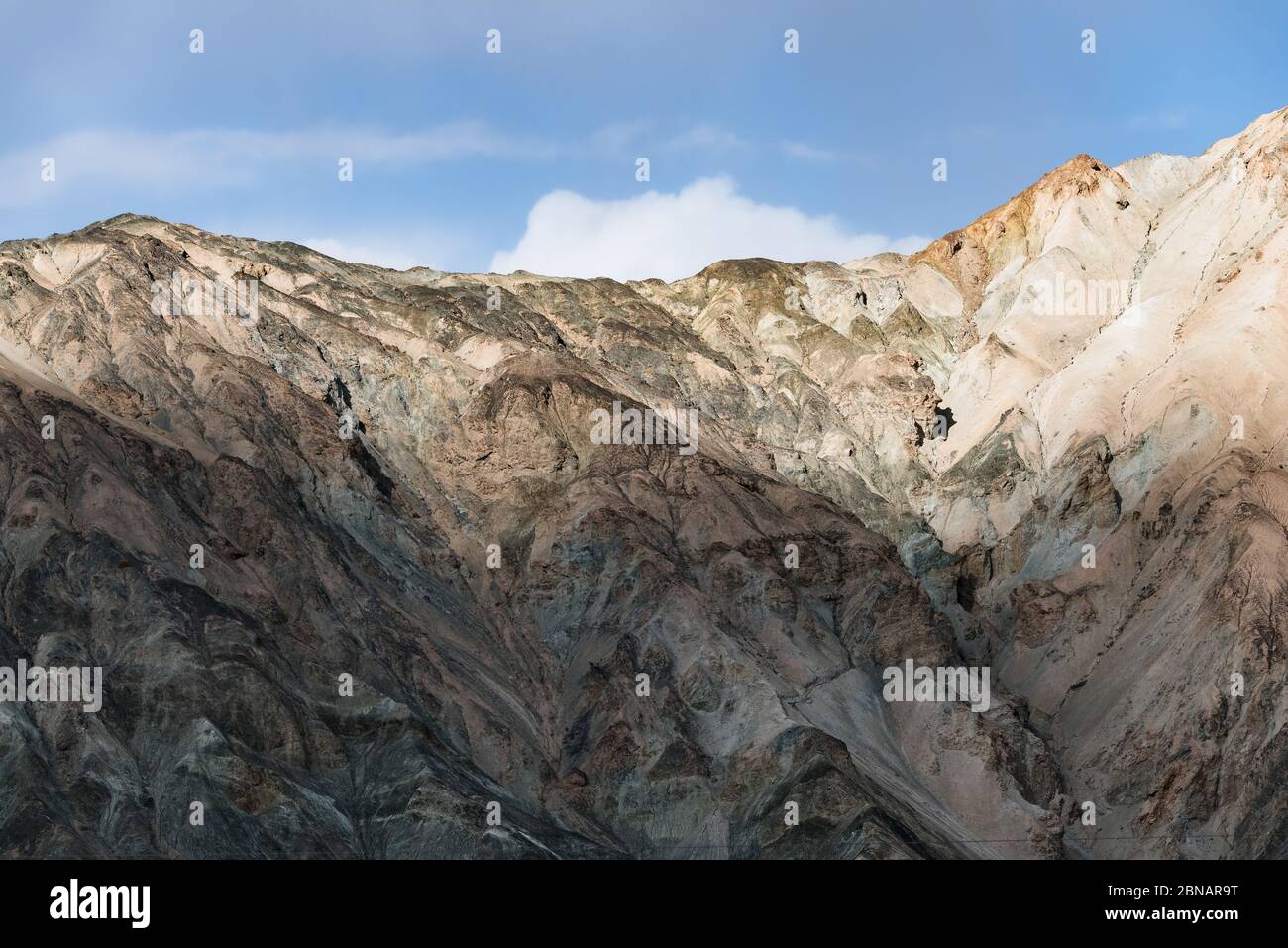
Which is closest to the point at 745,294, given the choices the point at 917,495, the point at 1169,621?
the point at 917,495

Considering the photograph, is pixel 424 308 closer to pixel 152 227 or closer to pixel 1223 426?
pixel 152 227
